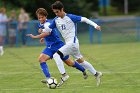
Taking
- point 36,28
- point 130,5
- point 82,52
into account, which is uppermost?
point 82,52

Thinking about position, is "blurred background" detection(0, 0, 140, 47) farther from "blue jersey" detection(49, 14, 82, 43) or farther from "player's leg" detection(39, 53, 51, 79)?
"blue jersey" detection(49, 14, 82, 43)

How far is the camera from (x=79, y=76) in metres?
15.1

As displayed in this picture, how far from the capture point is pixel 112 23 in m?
32.9

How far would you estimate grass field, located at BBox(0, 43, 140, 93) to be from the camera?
12.5m

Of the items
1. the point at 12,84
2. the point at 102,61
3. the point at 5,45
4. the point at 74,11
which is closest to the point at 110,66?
the point at 102,61

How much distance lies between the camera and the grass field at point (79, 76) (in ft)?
40.9

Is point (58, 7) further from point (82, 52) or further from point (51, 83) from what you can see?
point (82, 52)

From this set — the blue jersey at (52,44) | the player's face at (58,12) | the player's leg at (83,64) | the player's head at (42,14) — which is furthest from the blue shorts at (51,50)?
the player's face at (58,12)

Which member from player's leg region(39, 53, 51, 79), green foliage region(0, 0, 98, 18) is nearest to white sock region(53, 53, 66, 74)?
player's leg region(39, 53, 51, 79)

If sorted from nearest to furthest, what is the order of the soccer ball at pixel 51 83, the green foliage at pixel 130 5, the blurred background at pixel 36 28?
the soccer ball at pixel 51 83 → the blurred background at pixel 36 28 → the green foliage at pixel 130 5

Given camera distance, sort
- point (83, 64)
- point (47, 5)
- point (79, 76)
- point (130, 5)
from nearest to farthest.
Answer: point (83, 64), point (79, 76), point (47, 5), point (130, 5)

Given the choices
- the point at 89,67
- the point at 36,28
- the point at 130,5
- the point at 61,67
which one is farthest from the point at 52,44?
the point at 130,5

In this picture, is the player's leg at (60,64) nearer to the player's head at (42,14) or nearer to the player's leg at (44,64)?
the player's leg at (44,64)

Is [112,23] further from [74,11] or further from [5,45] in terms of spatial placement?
[74,11]
